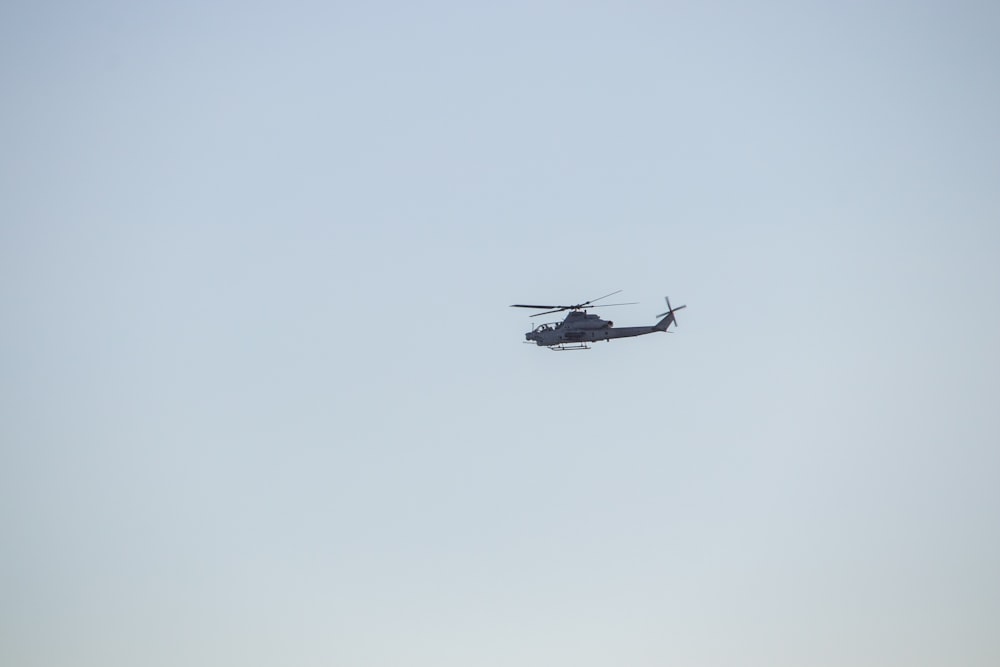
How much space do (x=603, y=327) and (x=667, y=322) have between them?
20.1ft

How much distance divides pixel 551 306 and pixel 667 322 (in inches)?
350

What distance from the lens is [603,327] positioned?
94875 millimetres

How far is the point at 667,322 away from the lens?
98562 millimetres

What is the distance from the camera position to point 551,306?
315ft

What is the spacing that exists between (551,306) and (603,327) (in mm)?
4015
